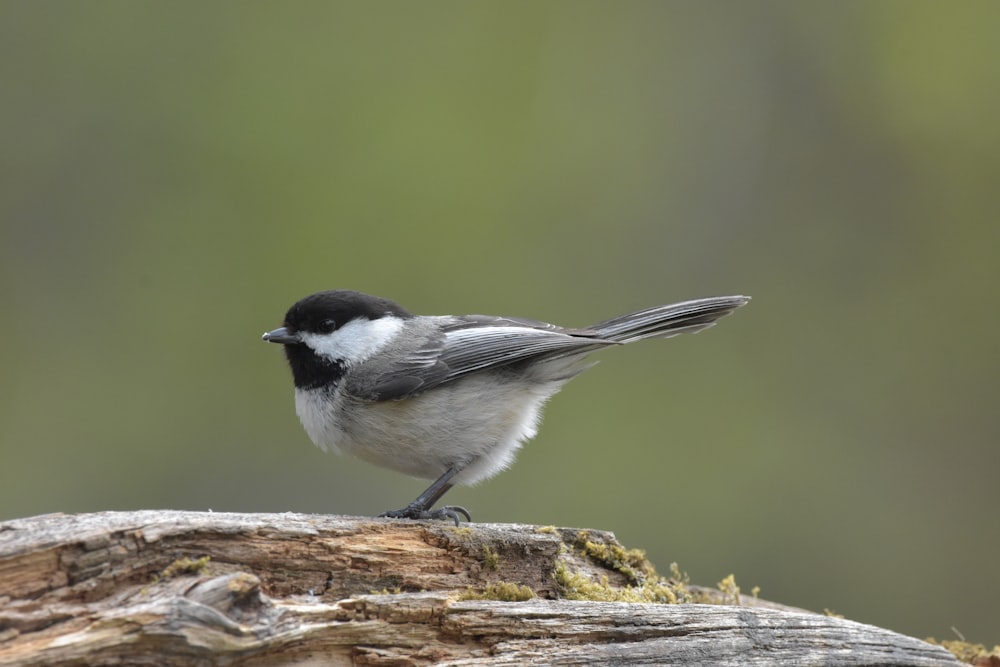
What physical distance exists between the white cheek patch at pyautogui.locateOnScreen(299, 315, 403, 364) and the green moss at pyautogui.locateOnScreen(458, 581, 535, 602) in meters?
1.33

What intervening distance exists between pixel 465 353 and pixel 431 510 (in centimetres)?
69

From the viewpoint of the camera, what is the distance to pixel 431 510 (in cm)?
415

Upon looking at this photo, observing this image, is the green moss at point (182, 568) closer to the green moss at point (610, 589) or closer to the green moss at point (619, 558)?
the green moss at point (610, 589)

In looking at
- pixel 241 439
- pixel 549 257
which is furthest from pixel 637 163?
pixel 241 439

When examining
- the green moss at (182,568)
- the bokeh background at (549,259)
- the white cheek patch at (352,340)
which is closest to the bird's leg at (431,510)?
the white cheek patch at (352,340)

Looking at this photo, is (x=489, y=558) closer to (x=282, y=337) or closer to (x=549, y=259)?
(x=282, y=337)

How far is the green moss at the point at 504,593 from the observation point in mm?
3289

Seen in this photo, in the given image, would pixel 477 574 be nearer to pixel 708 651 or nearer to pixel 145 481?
pixel 708 651

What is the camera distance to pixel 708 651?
3229mm

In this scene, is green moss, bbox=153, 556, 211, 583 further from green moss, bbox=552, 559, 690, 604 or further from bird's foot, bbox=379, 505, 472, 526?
green moss, bbox=552, 559, 690, 604

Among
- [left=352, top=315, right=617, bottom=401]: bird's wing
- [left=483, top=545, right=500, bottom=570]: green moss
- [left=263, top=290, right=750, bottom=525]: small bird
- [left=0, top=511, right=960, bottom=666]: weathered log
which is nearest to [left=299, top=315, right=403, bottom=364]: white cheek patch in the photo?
[left=263, top=290, right=750, bottom=525]: small bird

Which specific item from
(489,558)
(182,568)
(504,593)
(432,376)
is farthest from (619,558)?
(182,568)

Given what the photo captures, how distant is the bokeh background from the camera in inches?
295

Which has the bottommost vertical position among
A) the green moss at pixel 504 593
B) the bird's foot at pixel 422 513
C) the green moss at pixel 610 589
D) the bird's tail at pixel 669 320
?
the green moss at pixel 610 589
